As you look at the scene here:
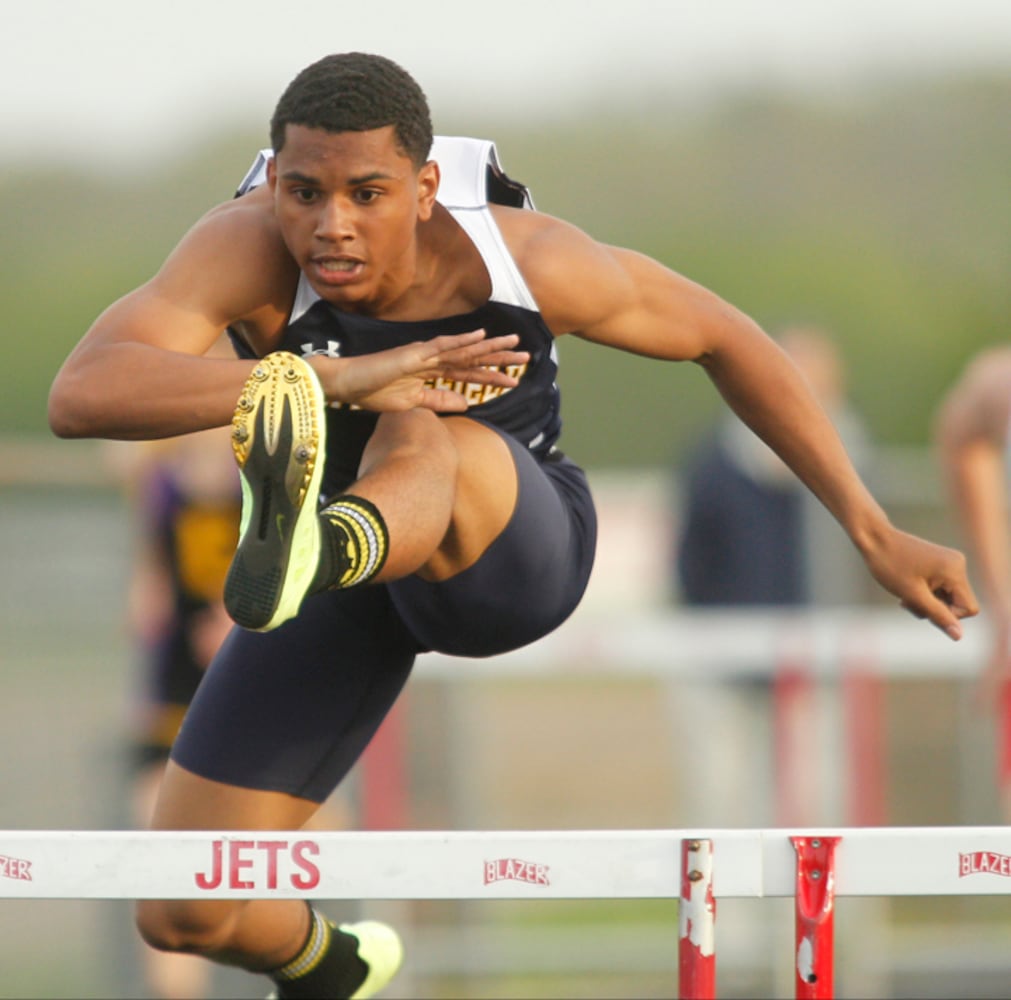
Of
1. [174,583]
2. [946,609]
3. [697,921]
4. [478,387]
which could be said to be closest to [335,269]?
[478,387]

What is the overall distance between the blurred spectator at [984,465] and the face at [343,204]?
2.83 meters

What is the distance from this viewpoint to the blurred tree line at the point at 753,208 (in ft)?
112

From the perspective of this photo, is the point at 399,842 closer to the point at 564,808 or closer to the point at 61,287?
the point at 564,808

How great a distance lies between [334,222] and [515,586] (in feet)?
2.30

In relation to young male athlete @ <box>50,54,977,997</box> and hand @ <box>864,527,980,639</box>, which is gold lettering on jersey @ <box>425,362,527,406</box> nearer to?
young male athlete @ <box>50,54,977,997</box>

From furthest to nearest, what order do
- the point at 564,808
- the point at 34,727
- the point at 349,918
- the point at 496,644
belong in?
1. the point at 564,808
2. the point at 34,727
3. the point at 349,918
4. the point at 496,644

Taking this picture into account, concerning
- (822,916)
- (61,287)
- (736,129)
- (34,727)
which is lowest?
(822,916)

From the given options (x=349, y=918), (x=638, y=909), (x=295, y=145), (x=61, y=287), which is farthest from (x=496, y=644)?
(x=61, y=287)

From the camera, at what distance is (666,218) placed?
37.4m

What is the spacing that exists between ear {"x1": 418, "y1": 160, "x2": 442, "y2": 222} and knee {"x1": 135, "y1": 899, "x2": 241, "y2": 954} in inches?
54.2

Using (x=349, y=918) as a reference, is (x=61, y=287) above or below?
above

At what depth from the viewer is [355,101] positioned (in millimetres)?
3254

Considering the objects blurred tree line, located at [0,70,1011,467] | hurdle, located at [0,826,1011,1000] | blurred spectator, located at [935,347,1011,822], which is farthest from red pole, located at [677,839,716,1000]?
blurred tree line, located at [0,70,1011,467]

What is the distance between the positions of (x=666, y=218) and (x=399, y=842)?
35073 mm
